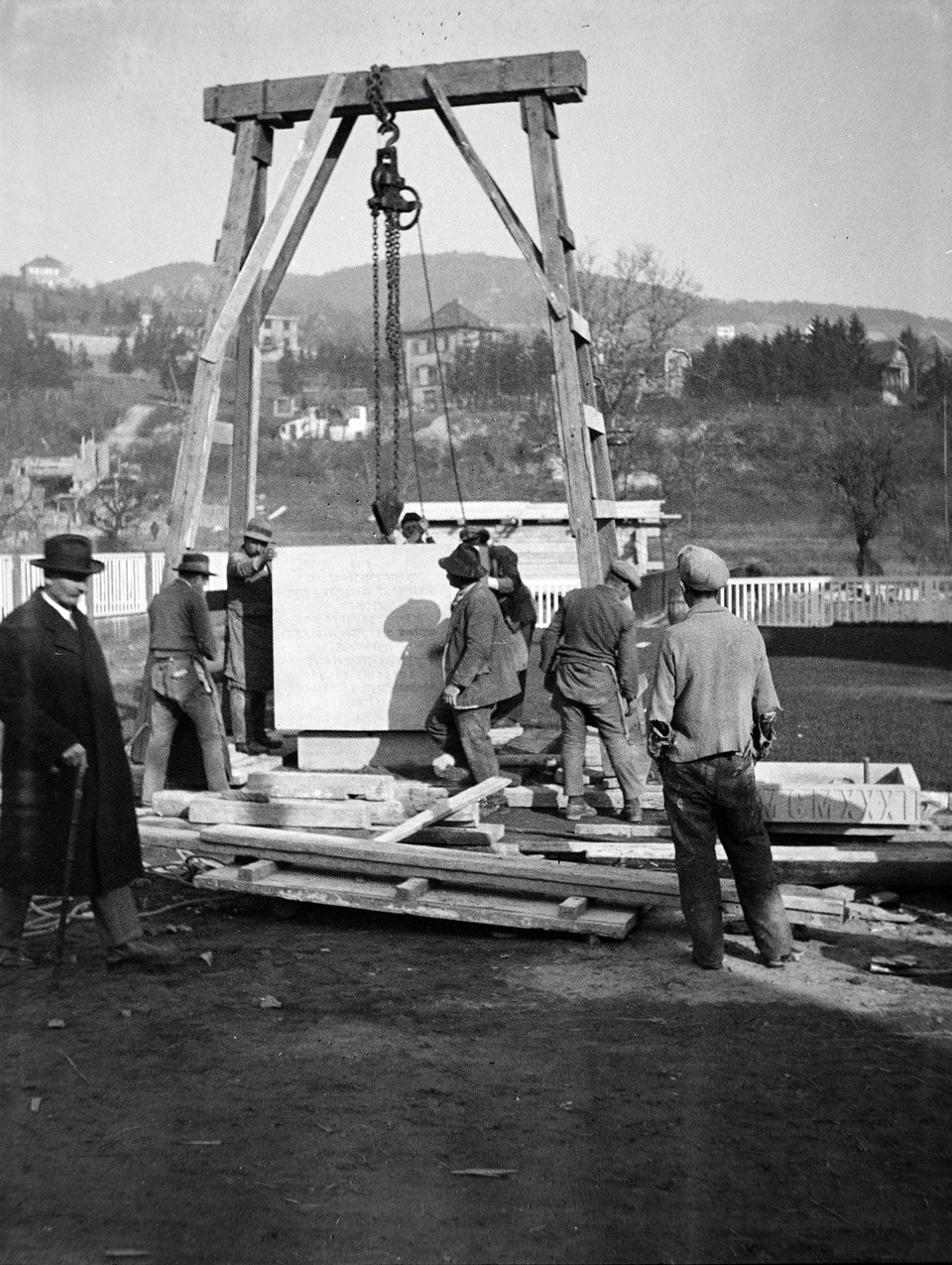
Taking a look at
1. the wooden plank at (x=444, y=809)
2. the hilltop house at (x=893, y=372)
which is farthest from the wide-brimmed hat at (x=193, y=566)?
the hilltop house at (x=893, y=372)

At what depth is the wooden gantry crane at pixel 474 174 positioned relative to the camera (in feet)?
37.1

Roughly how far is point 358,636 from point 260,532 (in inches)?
50.7

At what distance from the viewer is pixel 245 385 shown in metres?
13.1

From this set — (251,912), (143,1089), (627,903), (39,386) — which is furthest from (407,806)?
(39,386)

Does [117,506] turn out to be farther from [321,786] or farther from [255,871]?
[255,871]

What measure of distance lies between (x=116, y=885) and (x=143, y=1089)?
1737mm

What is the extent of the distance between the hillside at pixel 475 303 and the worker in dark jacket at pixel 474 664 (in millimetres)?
25160

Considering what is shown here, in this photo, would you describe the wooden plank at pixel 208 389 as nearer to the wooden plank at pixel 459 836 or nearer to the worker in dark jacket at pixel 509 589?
the worker in dark jacket at pixel 509 589

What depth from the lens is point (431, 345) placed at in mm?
88312

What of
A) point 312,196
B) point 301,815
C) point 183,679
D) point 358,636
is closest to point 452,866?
point 301,815

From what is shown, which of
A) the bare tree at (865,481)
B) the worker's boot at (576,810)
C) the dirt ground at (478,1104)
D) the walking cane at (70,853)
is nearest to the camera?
the dirt ground at (478,1104)

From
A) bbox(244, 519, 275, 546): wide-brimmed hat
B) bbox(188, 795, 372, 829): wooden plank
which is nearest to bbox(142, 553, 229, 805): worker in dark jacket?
bbox(188, 795, 372, 829): wooden plank

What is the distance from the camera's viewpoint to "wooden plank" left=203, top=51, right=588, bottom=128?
11.2m

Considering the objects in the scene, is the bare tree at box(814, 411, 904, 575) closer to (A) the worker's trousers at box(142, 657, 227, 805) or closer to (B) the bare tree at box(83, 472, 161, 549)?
(B) the bare tree at box(83, 472, 161, 549)
